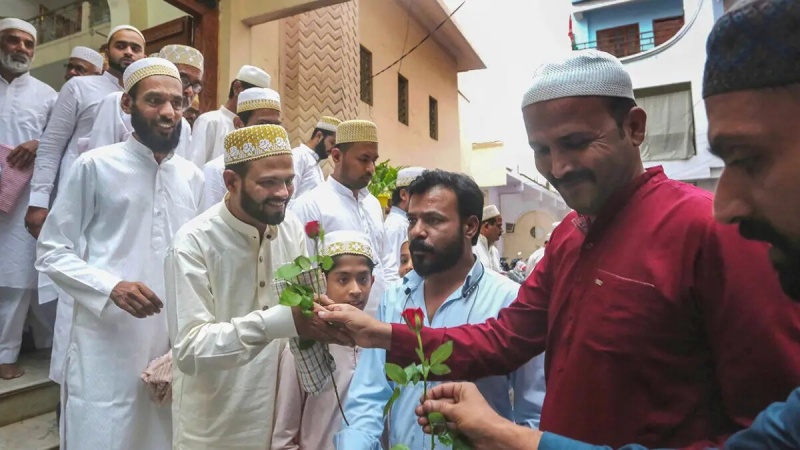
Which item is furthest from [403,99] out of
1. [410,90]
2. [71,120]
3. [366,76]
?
[71,120]

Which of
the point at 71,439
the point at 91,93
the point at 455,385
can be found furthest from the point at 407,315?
the point at 91,93

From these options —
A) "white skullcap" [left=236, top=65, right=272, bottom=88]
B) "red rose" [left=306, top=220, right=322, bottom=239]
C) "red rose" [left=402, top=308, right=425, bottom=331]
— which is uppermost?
"white skullcap" [left=236, top=65, right=272, bottom=88]

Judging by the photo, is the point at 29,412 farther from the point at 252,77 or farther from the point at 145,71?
the point at 252,77

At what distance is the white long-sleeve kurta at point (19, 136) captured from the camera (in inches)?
152

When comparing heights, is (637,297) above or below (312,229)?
below

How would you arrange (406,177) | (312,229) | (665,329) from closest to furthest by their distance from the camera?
A: (665,329) → (312,229) → (406,177)

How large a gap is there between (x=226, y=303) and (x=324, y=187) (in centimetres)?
224

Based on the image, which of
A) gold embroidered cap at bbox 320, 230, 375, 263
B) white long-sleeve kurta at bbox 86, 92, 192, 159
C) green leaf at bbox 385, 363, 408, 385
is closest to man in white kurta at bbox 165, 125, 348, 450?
gold embroidered cap at bbox 320, 230, 375, 263

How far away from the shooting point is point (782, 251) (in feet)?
3.06

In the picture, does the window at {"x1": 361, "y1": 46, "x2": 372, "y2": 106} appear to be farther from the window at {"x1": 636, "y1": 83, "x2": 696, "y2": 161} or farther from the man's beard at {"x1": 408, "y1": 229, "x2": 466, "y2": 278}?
the window at {"x1": 636, "y1": 83, "x2": 696, "y2": 161}

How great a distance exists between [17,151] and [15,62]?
0.99 meters

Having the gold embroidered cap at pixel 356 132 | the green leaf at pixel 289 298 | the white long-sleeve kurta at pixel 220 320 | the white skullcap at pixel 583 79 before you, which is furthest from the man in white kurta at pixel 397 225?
the white skullcap at pixel 583 79

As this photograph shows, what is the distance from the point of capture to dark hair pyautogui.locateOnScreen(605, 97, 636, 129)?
4.69 feet

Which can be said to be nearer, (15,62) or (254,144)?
(254,144)
